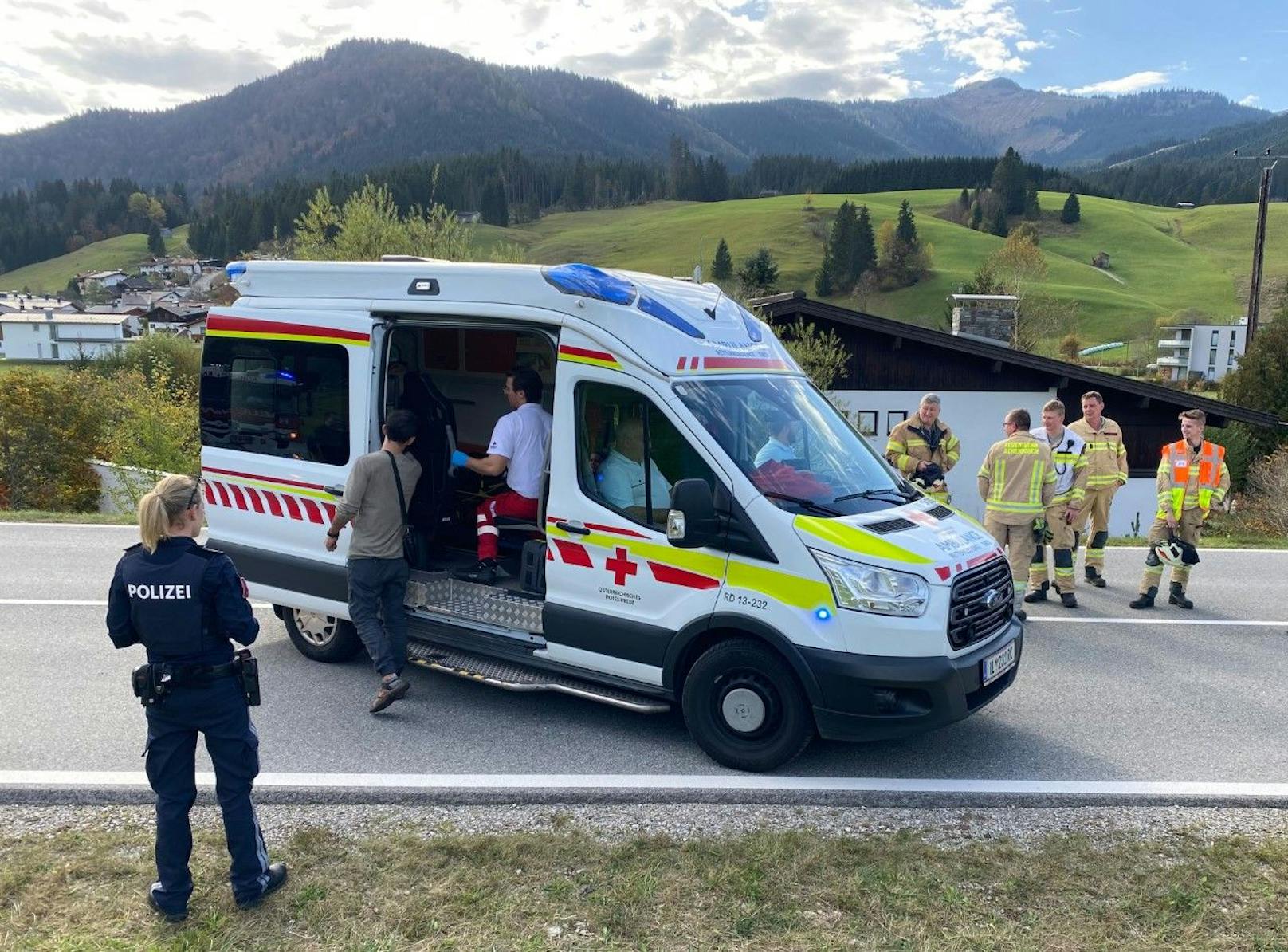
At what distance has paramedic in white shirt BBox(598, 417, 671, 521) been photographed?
5070 millimetres

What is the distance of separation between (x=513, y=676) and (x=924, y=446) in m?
4.74

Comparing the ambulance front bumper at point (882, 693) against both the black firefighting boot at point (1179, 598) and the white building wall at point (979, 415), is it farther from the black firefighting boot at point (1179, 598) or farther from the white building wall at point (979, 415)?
the white building wall at point (979, 415)

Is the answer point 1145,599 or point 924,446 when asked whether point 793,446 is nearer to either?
point 924,446

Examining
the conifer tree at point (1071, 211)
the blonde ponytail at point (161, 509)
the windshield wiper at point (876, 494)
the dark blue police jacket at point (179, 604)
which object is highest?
the conifer tree at point (1071, 211)

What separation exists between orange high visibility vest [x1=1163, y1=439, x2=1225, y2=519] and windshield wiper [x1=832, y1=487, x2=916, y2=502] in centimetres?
431

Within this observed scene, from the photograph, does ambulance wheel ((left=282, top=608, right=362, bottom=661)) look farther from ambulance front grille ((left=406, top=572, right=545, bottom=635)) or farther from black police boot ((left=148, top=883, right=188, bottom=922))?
black police boot ((left=148, top=883, right=188, bottom=922))

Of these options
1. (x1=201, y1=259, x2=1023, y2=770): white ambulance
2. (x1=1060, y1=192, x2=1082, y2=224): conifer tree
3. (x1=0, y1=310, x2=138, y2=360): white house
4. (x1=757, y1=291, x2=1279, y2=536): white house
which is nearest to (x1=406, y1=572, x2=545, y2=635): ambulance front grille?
(x1=201, y1=259, x2=1023, y2=770): white ambulance

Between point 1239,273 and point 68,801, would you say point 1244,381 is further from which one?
point 1239,273

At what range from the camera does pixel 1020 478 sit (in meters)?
7.84

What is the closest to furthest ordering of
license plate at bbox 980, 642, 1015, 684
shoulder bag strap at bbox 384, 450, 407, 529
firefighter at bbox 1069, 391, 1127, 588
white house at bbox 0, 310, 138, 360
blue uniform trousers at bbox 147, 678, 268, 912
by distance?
1. blue uniform trousers at bbox 147, 678, 268, 912
2. license plate at bbox 980, 642, 1015, 684
3. shoulder bag strap at bbox 384, 450, 407, 529
4. firefighter at bbox 1069, 391, 1127, 588
5. white house at bbox 0, 310, 138, 360

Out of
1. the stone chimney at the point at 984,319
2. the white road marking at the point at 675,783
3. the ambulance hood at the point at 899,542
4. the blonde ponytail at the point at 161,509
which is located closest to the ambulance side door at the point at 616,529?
the ambulance hood at the point at 899,542

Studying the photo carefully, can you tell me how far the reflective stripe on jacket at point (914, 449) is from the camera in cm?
851

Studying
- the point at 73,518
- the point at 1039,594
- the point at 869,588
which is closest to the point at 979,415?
the point at 1039,594

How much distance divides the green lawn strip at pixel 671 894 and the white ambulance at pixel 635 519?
2.77 feet
